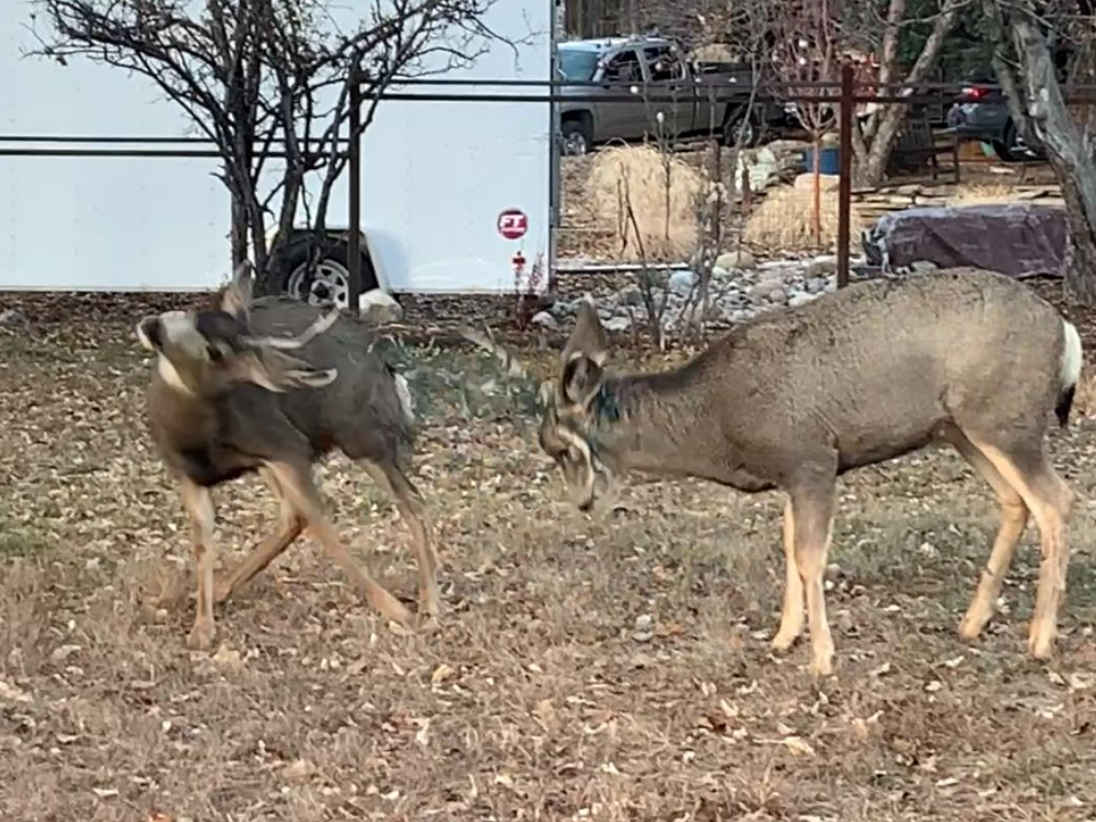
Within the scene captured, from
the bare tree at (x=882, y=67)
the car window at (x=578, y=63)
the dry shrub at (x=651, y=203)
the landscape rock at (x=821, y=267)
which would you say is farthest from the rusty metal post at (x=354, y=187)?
the car window at (x=578, y=63)

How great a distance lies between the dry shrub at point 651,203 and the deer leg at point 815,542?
1088cm

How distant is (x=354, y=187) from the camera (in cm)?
1438

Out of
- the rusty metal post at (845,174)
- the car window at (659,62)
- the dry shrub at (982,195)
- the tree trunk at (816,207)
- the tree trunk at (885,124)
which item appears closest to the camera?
the rusty metal post at (845,174)

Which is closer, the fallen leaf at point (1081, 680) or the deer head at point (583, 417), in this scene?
the fallen leaf at point (1081, 680)

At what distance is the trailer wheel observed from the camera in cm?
1493

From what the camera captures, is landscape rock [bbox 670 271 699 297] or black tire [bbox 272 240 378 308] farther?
landscape rock [bbox 670 271 699 297]

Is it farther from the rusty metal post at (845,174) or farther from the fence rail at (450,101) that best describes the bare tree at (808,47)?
the rusty metal post at (845,174)

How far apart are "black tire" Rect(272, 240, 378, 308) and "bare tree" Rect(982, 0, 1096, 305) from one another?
204 inches

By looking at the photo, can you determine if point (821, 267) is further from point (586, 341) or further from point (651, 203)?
point (586, 341)

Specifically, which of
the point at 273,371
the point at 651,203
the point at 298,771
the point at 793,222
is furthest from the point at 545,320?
the point at 298,771

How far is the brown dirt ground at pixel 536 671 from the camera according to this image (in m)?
5.82

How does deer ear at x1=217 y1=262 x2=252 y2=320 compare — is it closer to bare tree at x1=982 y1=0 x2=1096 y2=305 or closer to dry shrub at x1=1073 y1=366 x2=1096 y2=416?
dry shrub at x1=1073 y1=366 x2=1096 y2=416

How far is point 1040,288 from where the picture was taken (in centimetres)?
1800

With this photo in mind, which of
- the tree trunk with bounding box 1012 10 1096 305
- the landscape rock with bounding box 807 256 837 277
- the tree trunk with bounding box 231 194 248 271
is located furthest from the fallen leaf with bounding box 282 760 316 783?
the landscape rock with bounding box 807 256 837 277
